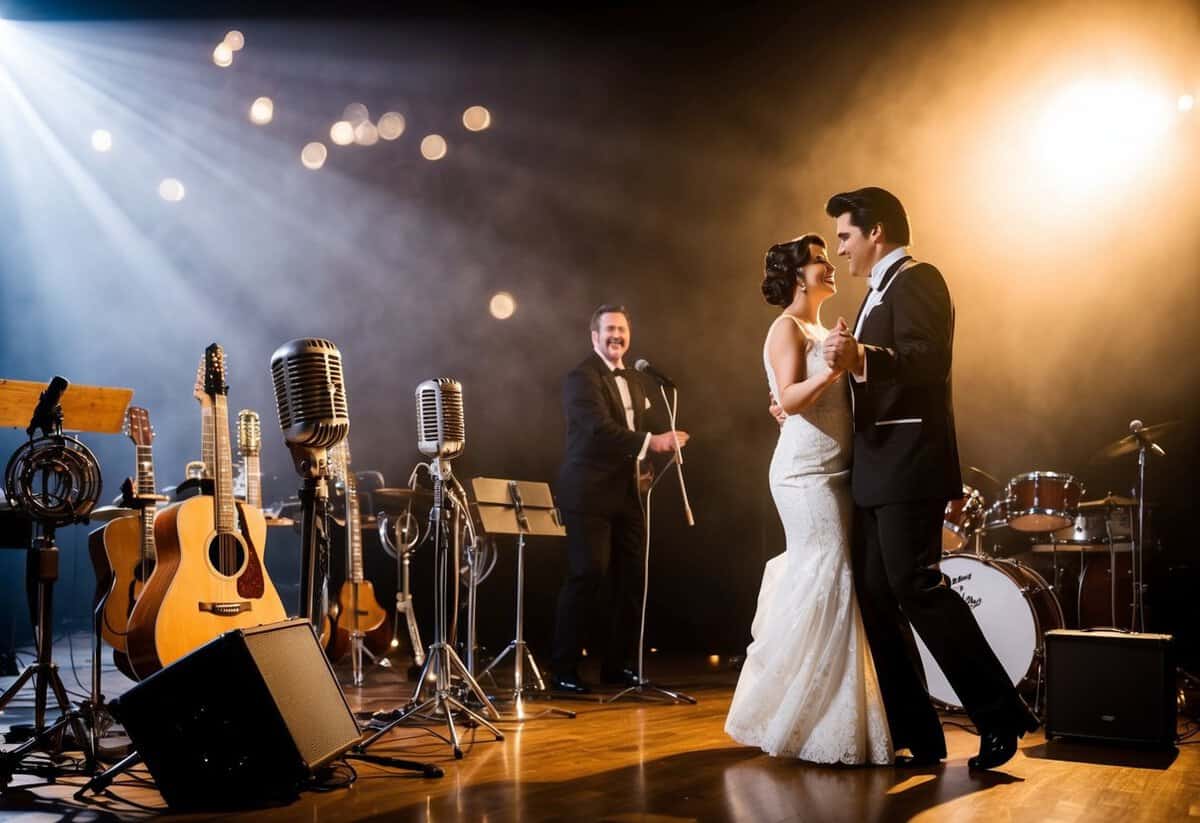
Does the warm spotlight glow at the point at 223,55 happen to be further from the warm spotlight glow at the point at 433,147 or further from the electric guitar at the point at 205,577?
the electric guitar at the point at 205,577

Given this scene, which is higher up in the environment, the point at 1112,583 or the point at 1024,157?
the point at 1024,157

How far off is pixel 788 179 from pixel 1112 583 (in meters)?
3.08

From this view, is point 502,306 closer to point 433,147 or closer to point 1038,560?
point 433,147

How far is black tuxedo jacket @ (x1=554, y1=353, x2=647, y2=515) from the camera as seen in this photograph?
534cm

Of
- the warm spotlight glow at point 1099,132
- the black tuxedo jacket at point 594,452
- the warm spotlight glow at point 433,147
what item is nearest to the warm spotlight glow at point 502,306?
the warm spotlight glow at point 433,147

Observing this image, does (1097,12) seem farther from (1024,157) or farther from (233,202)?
(233,202)

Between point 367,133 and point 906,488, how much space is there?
5.88 metres

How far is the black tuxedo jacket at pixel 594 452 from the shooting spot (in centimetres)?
534

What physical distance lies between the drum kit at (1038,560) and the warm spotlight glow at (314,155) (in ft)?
16.8

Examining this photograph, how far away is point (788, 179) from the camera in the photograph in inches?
277

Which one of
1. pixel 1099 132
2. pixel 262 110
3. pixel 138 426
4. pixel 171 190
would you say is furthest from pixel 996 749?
pixel 171 190

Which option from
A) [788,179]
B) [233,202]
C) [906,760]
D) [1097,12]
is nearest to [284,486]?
[233,202]

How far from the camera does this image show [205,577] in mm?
3791

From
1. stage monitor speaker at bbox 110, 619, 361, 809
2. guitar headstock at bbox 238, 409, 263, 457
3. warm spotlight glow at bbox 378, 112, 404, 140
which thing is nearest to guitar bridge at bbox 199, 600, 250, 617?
stage monitor speaker at bbox 110, 619, 361, 809
